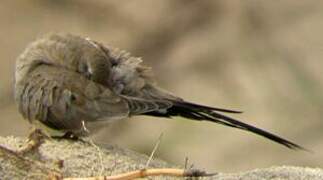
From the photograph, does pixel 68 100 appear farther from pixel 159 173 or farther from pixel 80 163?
pixel 159 173

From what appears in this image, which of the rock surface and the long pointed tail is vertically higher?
the long pointed tail

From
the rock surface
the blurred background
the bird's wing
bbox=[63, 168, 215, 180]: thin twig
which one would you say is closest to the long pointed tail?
the bird's wing

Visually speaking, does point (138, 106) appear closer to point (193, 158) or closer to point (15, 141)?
point (15, 141)

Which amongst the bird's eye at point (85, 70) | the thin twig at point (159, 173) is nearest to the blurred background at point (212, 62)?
the bird's eye at point (85, 70)

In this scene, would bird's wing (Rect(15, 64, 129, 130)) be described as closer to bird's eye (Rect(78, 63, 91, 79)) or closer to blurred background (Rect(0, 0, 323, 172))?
bird's eye (Rect(78, 63, 91, 79))

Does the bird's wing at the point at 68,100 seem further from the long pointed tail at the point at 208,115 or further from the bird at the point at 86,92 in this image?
the long pointed tail at the point at 208,115

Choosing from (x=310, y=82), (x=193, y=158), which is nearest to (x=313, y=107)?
(x=310, y=82)
